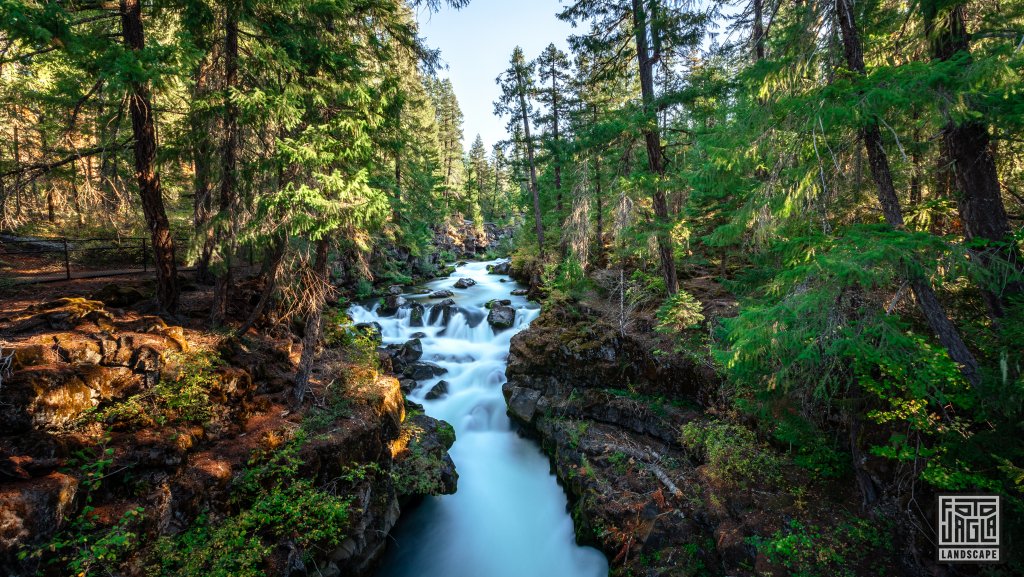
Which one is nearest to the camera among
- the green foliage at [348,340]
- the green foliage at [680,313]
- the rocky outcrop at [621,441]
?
the rocky outcrop at [621,441]

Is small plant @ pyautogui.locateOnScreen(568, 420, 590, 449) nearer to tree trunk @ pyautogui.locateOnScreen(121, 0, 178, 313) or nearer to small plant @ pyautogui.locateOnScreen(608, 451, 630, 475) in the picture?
small plant @ pyautogui.locateOnScreen(608, 451, 630, 475)

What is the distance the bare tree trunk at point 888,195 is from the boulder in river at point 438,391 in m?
11.6

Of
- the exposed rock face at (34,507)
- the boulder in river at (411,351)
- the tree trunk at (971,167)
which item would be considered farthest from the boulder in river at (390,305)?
the tree trunk at (971,167)

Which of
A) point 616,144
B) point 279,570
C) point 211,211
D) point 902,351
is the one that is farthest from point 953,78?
point 211,211

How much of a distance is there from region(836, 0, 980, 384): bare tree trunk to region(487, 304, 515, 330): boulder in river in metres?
13.2

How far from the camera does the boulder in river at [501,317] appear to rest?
1656 centimetres

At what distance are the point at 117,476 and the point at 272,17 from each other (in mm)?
8106

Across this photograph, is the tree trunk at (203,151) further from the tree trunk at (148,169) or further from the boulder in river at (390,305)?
the boulder in river at (390,305)

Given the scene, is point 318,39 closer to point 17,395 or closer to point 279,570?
point 17,395

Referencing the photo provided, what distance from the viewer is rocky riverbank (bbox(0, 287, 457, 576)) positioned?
4352 mm

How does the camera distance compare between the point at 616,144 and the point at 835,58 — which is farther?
the point at 616,144

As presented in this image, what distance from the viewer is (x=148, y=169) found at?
283 inches

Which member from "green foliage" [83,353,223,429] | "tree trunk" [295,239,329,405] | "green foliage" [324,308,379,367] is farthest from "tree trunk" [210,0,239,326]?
"green foliage" [324,308,379,367]

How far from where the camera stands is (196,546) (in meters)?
4.92
